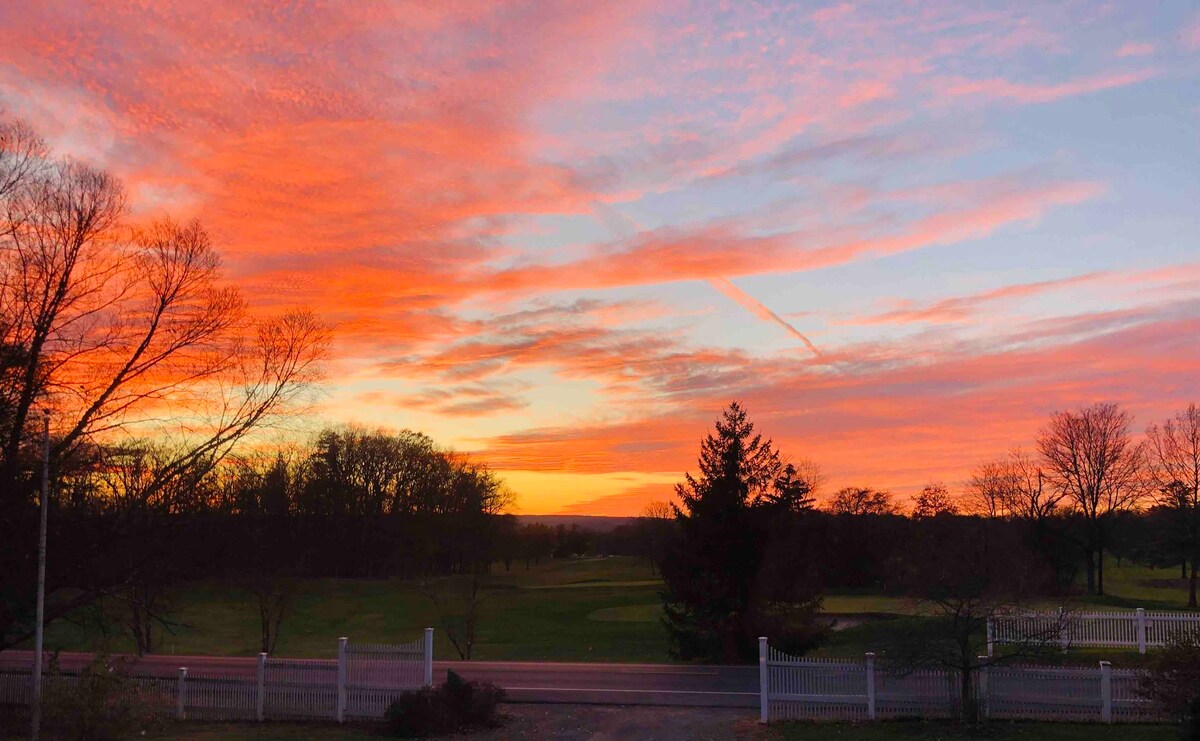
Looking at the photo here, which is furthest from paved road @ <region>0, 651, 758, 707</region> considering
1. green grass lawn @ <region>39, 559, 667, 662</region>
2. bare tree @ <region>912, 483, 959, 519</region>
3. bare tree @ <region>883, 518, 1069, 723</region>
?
bare tree @ <region>912, 483, 959, 519</region>

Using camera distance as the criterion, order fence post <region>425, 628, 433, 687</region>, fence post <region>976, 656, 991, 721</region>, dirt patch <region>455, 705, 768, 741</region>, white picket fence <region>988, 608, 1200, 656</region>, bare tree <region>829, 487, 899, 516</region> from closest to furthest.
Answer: dirt patch <region>455, 705, 768, 741</region> → fence post <region>976, 656, 991, 721</region> → fence post <region>425, 628, 433, 687</region> → white picket fence <region>988, 608, 1200, 656</region> → bare tree <region>829, 487, 899, 516</region>

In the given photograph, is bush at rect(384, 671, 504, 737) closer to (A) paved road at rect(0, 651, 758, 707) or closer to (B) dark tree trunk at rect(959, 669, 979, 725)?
(A) paved road at rect(0, 651, 758, 707)

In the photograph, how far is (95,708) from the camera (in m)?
18.4

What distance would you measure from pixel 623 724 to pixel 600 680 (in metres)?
5.80

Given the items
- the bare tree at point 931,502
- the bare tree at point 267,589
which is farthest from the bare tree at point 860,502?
the bare tree at point 267,589

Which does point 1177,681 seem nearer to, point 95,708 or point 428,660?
point 428,660

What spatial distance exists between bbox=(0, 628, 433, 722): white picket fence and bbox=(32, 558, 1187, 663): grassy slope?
47.9ft

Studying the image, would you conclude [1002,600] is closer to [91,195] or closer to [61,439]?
[61,439]

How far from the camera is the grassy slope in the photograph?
136ft

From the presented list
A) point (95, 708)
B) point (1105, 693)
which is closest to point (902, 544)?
point (1105, 693)

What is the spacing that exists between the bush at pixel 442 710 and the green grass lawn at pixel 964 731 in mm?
6196

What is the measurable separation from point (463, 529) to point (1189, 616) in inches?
1228

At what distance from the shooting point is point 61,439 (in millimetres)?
22531

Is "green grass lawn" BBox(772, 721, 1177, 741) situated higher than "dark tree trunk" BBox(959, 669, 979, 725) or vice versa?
"dark tree trunk" BBox(959, 669, 979, 725)
